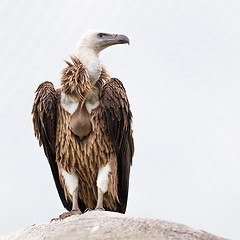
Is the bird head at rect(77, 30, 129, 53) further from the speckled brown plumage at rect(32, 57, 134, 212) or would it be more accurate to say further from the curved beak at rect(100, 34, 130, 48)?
the speckled brown plumage at rect(32, 57, 134, 212)

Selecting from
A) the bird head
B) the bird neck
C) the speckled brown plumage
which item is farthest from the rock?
the bird head

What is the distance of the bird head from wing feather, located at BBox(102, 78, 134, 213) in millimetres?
641

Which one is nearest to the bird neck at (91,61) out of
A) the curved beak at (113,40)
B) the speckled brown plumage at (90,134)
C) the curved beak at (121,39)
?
the speckled brown plumage at (90,134)

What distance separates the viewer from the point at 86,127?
8977 mm

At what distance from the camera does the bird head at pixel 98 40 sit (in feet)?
30.9

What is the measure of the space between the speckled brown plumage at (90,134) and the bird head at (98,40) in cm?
33

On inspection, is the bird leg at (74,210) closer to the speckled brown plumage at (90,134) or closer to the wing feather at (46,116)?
the speckled brown plumage at (90,134)

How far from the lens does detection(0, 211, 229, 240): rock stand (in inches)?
265

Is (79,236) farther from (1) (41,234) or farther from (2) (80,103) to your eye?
(2) (80,103)

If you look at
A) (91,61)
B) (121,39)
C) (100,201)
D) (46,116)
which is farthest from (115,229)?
(121,39)

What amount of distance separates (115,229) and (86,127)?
8.16 ft

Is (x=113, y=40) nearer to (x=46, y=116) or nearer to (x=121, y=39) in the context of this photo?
(x=121, y=39)

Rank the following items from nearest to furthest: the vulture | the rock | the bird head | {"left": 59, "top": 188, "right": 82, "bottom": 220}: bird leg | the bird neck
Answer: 1. the rock
2. {"left": 59, "top": 188, "right": 82, "bottom": 220}: bird leg
3. the vulture
4. the bird neck
5. the bird head

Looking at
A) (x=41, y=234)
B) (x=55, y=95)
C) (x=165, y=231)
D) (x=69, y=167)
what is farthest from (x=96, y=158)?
(x=165, y=231)
